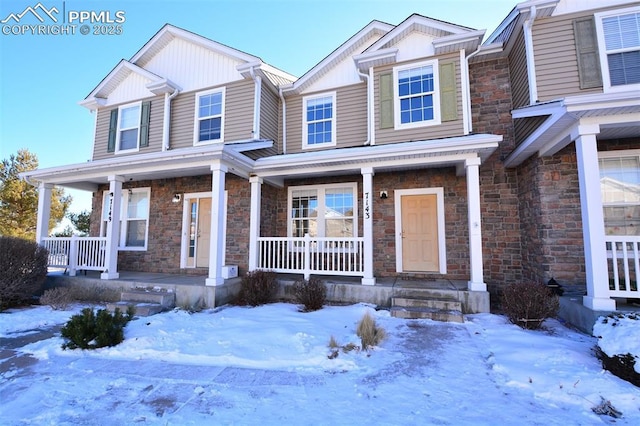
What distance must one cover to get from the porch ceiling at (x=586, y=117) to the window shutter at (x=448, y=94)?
1.64 m

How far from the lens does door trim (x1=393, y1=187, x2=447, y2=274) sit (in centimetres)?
693

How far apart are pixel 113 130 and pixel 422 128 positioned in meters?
9.09

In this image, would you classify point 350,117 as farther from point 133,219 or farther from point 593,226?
point 133,219

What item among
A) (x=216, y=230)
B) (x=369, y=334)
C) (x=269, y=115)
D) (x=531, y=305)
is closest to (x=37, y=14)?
(x=269, y=115)

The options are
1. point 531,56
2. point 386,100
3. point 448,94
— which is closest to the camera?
point 531,56

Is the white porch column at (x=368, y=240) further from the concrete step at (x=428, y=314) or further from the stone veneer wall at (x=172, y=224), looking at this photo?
the stone veneer wall at (x=172, y=224)

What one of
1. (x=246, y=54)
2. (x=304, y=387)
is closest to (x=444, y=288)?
(x=304, y=387)

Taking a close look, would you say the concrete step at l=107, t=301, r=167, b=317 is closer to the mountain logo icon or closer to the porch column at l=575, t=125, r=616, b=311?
the mountain logo icon

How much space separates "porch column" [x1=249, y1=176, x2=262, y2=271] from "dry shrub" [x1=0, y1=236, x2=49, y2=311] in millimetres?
4550

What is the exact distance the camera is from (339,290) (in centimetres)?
615

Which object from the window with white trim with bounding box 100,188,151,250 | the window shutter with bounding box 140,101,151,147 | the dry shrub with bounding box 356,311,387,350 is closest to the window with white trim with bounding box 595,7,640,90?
the dry shrub with bounding box 356,311,387,350

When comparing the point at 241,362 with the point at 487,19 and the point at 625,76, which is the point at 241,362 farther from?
the point at 487,19

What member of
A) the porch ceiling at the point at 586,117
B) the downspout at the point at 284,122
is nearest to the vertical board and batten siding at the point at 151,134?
the downspout at the point at 284,122

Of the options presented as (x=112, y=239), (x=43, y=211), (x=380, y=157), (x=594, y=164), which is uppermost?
(x=380, y=157)
